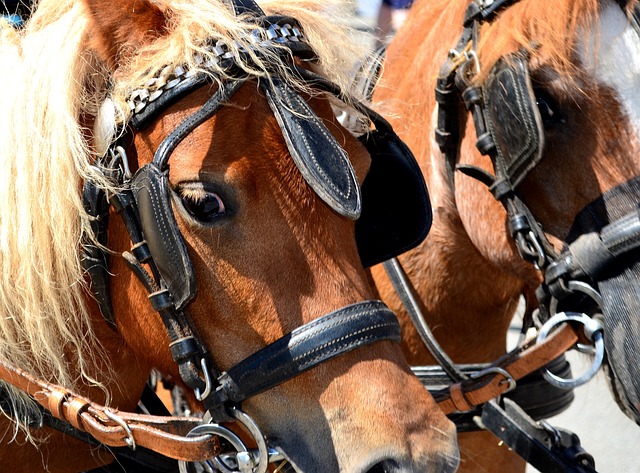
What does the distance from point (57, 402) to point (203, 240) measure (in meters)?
0.32

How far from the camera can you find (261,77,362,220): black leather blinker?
1.08m

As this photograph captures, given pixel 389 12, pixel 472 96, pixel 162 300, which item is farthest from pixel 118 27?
pixel 389 12

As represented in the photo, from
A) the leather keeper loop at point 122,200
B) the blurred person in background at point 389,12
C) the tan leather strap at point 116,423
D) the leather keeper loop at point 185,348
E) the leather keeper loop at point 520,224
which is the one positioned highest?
the leather keeper loop at point 122,200

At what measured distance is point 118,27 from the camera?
3.77 feet

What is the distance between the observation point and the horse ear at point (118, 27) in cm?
114

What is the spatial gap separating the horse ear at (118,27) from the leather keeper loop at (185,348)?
1.34 feet

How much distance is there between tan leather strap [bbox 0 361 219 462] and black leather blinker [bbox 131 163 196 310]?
0.65 feet

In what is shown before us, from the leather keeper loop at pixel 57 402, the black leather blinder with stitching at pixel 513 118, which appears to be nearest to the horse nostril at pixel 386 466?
the leather keeper loop at pixel 57 402

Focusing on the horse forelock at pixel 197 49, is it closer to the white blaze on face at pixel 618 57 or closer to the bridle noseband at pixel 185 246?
the bridle noseband at pixel 185 246

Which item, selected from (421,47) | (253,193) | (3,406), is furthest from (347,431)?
(421,47)

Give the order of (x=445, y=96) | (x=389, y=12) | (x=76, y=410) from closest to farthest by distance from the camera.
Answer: (x=76, y=410)
(x=445, y=96)
(x=389, y=12)

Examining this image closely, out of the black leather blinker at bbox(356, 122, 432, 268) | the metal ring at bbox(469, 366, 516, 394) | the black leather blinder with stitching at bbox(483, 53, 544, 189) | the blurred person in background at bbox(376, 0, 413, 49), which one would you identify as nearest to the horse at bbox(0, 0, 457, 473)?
the black leather blinker at bbox(356, 122, 432, 268)

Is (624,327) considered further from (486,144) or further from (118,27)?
(118,27)

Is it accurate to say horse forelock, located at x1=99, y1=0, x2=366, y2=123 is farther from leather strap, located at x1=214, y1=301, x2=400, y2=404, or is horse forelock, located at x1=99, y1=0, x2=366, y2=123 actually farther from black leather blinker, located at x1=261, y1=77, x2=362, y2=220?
leather strap, located at x1=214, y1=301, x2=400, y2=404
